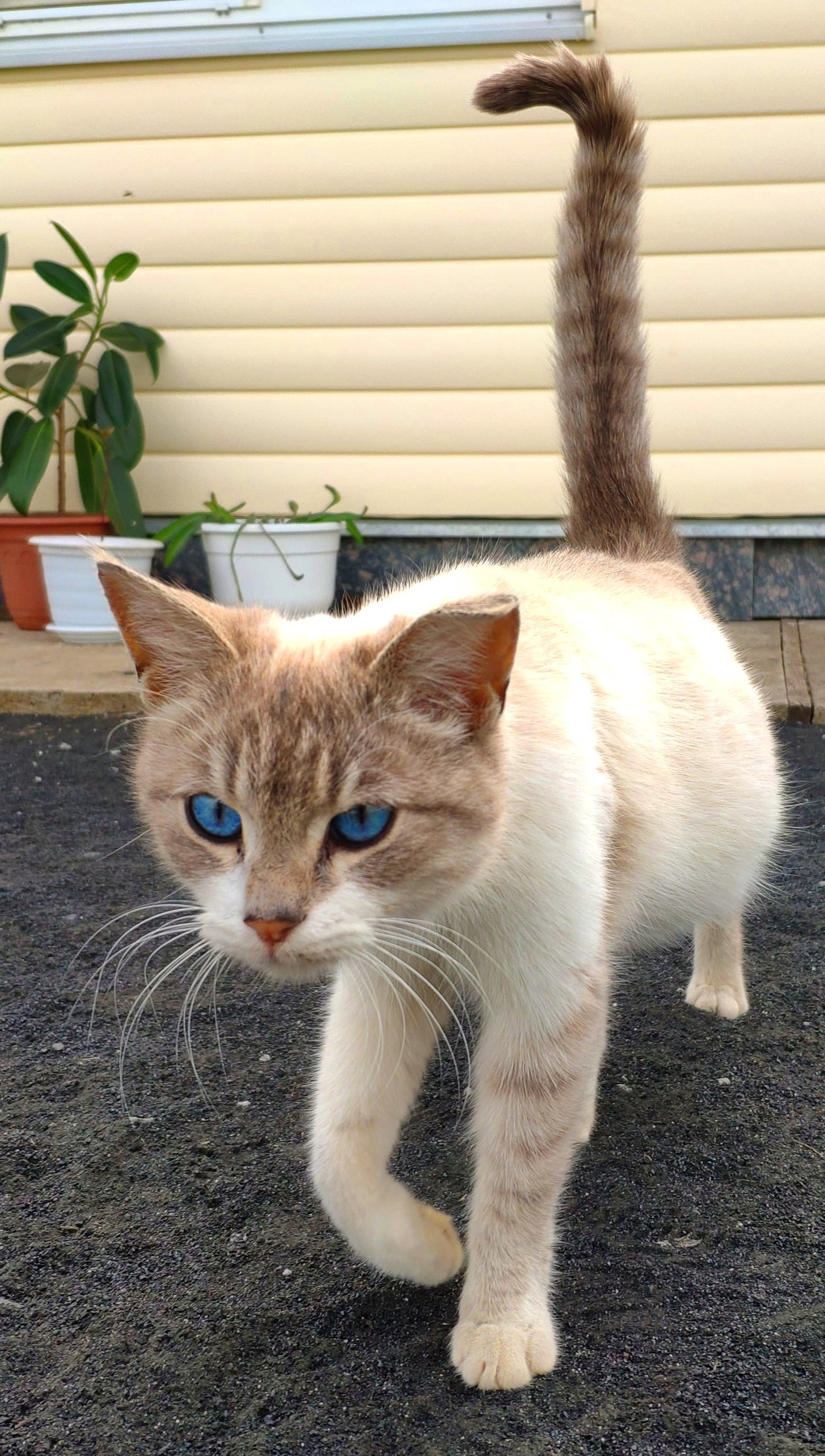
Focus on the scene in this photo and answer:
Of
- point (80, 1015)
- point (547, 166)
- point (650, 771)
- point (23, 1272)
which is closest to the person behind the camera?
point (23, 1272)

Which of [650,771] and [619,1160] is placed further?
[619,1160]

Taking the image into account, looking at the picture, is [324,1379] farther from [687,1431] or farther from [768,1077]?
[768,1077]

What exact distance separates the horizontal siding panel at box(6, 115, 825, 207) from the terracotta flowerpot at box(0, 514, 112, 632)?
120 centimetres

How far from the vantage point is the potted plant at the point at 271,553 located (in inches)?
165

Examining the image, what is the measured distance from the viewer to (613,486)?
2137mm

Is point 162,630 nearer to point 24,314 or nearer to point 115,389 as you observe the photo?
point 115,389

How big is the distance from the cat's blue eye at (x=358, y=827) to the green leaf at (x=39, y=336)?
3.72 metres

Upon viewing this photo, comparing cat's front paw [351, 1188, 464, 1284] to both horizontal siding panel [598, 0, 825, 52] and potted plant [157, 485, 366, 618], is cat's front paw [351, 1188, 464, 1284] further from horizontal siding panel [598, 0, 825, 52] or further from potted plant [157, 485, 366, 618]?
horizontal siding panel [598, 0, 825, 52]

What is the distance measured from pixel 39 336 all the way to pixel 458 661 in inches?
147

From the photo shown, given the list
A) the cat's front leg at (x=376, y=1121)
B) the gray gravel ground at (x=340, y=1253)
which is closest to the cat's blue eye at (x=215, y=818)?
the cat's front leg at (x=376, y=1121)

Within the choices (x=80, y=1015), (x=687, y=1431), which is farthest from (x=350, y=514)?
(x=687, y=1431)

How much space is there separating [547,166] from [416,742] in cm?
358

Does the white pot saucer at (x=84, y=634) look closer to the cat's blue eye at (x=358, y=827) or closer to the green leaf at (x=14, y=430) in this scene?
the green leaf at (x=14, y=430)

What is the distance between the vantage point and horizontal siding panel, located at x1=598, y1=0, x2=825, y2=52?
13.0ft
